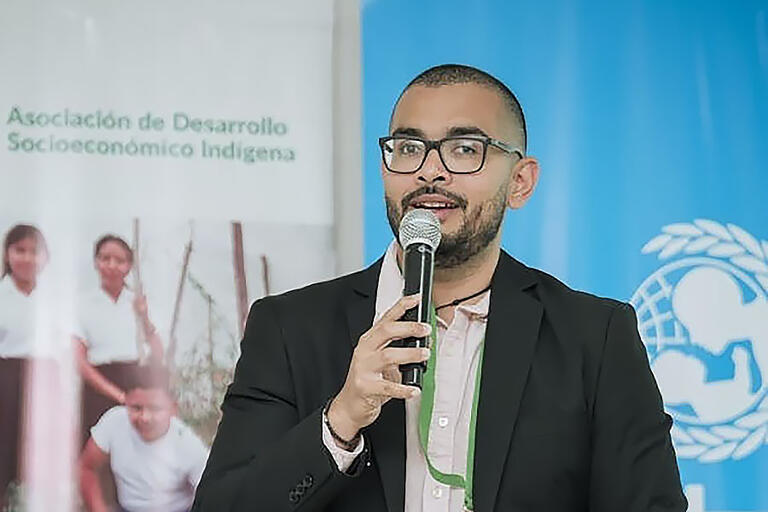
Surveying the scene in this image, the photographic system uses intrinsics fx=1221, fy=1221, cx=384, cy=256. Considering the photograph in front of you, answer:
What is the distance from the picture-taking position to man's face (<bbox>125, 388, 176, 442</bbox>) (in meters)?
4.00

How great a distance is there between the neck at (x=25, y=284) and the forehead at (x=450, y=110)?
190 cm

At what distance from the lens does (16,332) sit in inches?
155

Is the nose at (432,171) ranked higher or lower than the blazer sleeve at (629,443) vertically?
higher

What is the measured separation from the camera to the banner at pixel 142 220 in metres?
3.95

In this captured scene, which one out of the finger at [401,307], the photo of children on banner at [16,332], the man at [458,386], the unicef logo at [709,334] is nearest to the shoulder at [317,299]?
the man at [458,386]

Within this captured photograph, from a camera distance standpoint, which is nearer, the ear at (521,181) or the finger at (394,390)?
the finger at (394,390)

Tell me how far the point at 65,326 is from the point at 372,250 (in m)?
1.05

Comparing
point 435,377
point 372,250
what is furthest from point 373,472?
point 372,250

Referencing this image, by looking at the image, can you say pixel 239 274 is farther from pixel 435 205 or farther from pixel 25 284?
pixel 435 205

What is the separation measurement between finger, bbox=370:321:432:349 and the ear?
2.27ft

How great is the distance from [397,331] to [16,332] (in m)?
2.34

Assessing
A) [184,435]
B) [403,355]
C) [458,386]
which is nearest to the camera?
[403,355]

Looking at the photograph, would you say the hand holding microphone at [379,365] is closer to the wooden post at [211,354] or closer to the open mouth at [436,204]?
the open mouth at [436,204]

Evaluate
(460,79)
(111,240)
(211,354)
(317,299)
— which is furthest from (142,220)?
(460,79)
